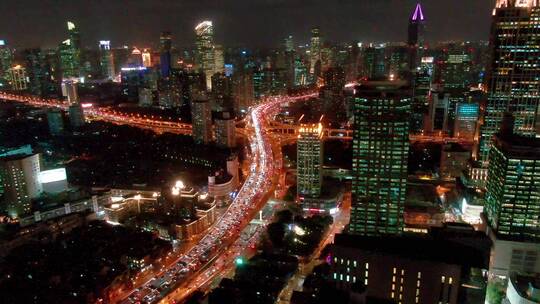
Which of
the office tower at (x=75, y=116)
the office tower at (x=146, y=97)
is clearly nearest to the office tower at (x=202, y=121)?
the office tower at (x=75, y=116)

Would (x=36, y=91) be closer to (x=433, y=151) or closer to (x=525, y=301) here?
(x=433, y=151)

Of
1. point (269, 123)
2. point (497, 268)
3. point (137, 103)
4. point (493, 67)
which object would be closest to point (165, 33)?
point (137, 103)

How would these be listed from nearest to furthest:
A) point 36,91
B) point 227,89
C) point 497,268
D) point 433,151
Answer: point 497,268, point 433,151, point 227,89, point 36,91

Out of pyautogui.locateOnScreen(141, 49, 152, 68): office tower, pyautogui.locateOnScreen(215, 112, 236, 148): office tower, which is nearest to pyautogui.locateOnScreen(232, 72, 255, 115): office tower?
pyautogui.locateOnScreen(215, 112, 236, 148): office tower

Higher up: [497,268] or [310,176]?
[310,176]

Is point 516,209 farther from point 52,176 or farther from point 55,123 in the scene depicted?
point 55,123

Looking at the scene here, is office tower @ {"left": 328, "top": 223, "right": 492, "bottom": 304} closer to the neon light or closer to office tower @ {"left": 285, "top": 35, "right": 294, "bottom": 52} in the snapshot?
the neon light
